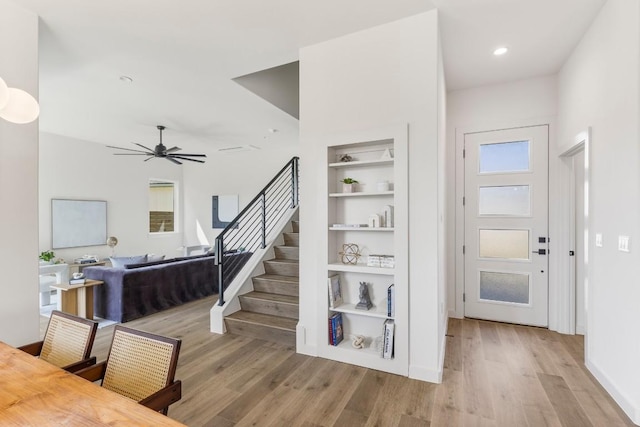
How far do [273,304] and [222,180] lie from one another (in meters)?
5.40

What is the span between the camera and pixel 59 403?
1100 millimetres

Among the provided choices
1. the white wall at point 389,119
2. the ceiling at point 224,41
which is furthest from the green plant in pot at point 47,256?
the white wall at point 389,119

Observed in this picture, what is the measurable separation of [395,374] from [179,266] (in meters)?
3.50

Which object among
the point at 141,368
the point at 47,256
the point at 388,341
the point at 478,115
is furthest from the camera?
the point at 47,256

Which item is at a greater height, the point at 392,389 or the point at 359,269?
the point at 359,269

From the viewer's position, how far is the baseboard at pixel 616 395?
2.06 metres

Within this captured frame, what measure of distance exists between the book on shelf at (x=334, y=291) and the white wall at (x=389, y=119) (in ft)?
0.38

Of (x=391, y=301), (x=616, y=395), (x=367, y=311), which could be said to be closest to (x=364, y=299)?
(x=367, y=311)

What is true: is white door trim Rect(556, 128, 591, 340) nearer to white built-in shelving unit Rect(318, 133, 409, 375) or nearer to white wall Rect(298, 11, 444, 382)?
white wall Rect(298, 11, 444, 382)

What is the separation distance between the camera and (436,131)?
258 cm

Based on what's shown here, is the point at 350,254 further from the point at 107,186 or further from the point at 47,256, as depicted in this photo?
the point at 107,186

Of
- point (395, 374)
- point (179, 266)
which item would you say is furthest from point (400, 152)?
point (179, 266)

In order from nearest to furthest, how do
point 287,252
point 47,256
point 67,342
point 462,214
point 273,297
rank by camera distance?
point 67,342 < point 273,297 < point 462,214 < point 287,252 < point 47,256

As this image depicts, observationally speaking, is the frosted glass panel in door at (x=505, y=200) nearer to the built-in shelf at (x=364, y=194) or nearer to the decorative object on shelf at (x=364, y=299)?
the built-in shelf at (x=364, y=194)
